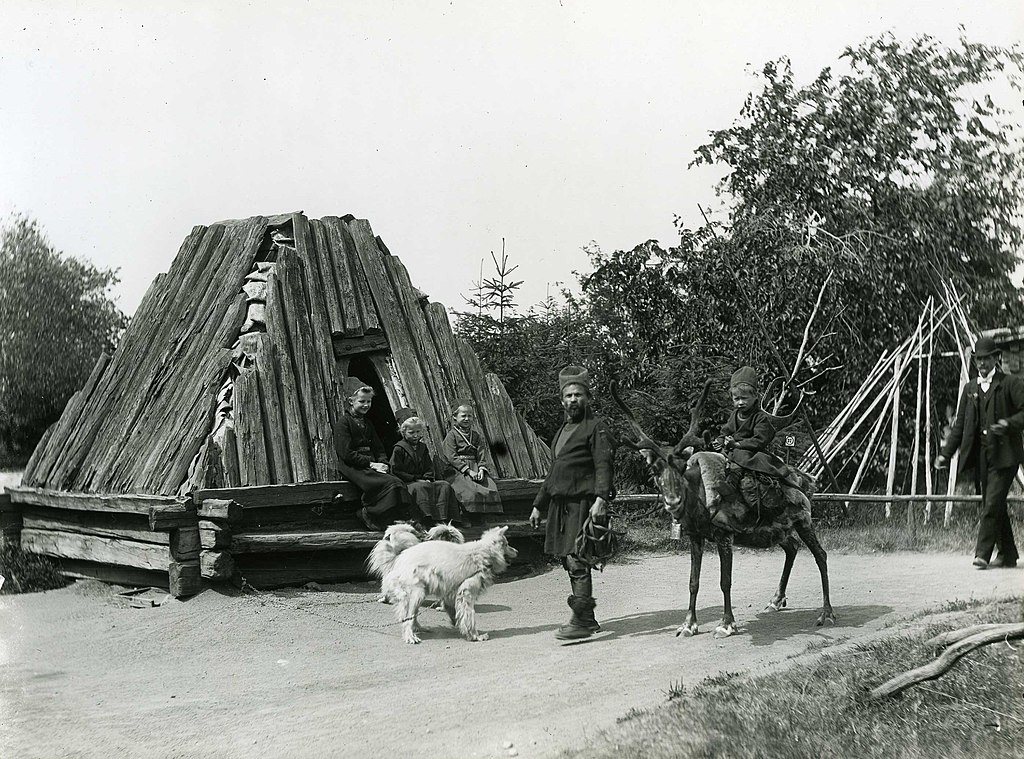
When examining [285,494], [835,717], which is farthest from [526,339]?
[835,717]

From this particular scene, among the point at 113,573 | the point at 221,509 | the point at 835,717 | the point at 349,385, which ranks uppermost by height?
the point at 349,385

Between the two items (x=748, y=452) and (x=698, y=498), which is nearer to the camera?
(x=698, y=498)

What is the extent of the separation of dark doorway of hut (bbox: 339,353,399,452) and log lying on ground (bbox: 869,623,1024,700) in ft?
26.4

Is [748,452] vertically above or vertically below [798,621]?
above

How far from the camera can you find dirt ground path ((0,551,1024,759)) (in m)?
5.00

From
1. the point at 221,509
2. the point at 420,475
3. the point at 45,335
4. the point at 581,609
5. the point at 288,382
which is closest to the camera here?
the point at 581,609

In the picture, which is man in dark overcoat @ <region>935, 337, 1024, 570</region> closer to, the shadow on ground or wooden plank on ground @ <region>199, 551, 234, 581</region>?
the shadow on ground

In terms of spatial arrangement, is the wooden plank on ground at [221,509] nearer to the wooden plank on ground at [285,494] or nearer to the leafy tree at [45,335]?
the wooden plank on ground at [285,494]

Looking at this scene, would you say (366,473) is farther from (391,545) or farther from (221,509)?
(391,545)

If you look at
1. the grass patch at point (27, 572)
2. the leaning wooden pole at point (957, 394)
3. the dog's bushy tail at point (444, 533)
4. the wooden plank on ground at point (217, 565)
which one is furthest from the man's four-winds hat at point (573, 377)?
the grass patch at point (27, 572)

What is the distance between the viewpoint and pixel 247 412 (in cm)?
929

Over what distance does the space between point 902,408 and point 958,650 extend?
857 centimetres

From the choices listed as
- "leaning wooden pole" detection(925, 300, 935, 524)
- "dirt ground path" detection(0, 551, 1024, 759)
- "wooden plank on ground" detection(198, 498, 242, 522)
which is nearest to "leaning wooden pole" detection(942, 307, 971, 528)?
"leaning wooden pole" detection(925, 300, 935, 524)

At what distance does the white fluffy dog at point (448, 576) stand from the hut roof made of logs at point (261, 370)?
2.43 m
